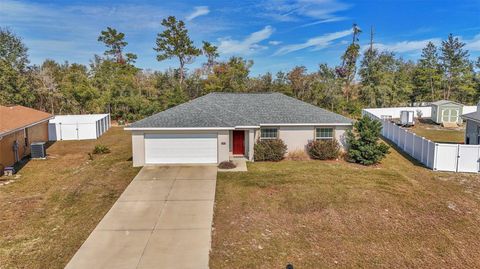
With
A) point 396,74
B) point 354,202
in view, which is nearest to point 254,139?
point 354,202

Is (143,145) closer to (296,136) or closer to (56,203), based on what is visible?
(56,203)

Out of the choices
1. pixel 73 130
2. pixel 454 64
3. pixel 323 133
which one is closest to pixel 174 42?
pixel 73 130

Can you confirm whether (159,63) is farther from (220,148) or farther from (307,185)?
(307,185)

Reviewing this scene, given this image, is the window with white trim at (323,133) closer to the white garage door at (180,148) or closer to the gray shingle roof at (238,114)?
the gray shingle roof at (238,114)

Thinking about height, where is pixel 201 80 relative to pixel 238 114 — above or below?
above

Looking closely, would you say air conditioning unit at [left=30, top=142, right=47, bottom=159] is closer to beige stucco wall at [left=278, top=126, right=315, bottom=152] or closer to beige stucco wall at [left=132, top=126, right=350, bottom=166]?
beige stucco wall at [left=132, top=126, right=350, bottom=166]

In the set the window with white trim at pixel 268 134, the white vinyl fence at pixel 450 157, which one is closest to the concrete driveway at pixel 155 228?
the window with white trim at pixel 268 134

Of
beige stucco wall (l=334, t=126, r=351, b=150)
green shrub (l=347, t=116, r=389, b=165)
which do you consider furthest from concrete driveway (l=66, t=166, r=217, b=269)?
green shrub (l=347, t=116, r=389, b=165)

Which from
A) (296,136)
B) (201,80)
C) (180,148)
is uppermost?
(201,80)
